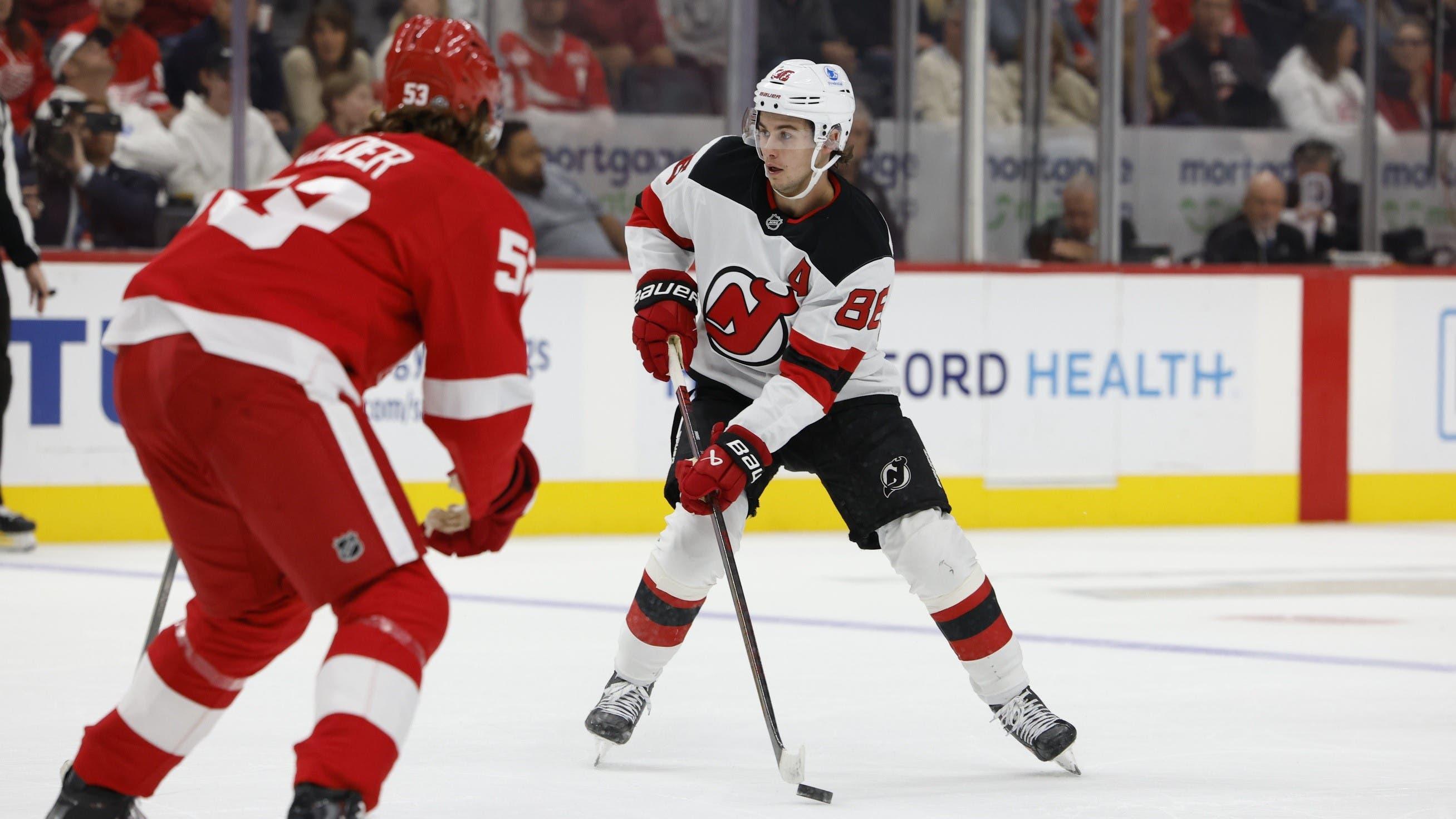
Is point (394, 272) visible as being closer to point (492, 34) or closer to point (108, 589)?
point (108, 589)

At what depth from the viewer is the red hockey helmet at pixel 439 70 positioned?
2004 millimetres

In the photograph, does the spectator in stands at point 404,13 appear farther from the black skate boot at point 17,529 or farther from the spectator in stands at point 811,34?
the black skate boot at point 17,529

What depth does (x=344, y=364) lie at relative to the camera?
189 cm

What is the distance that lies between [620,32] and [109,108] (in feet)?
6.07

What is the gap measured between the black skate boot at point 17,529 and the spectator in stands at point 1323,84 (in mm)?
5346

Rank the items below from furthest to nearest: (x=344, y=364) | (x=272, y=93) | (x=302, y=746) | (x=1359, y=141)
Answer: (x=1359, y=141) → (x=272, y=93) → (x=344, y=364) → (x=302, y=746)

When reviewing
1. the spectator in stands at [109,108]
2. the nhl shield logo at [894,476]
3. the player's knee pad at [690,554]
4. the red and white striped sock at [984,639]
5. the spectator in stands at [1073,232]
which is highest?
the spectator in stands at [109,108]

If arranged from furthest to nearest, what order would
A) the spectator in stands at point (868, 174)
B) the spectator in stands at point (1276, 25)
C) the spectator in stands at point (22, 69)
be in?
the spectator in stands at point (1276, 25) < the spectator in stands at point (868, 174) < the spectator in stands at point (22, 69)

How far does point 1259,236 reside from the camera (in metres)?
7.49

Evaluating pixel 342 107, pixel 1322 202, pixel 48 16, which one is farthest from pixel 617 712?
pixel 1322 202

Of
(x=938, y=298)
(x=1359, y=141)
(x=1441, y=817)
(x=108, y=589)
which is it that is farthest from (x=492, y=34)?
(x=1441, y=817)

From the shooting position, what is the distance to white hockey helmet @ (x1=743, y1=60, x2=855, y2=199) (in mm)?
2846

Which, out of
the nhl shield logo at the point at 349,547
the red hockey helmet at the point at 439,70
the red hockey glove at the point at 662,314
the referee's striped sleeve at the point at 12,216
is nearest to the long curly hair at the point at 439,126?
the red hockey helmet at the point at 439,70

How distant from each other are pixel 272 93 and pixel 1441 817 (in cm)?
477
